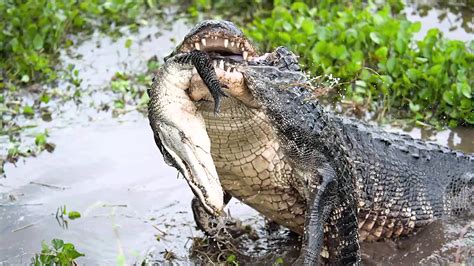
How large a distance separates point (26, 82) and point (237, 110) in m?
3.38

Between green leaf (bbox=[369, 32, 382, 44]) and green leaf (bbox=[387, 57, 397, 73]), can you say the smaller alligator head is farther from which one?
green leaf (bbox=[369, 32, 382, 44])

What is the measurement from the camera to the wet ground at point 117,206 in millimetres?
4641

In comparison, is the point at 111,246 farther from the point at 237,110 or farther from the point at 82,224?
the point at 237,110

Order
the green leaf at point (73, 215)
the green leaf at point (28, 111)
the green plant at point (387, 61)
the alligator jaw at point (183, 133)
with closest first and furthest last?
the alligator jaw at point (183, 133), the green leaf at point (73, 215), the green plant at point (387, 61), the green leaf at point (28, 111)

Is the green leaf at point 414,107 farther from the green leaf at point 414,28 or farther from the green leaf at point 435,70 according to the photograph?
the green leaf at point 414,28

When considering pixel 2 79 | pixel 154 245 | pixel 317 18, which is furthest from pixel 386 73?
pixel 2 79

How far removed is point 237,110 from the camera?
403 centimetres

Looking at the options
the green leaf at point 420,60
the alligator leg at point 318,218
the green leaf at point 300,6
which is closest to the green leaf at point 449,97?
the green leaf at point 420,60

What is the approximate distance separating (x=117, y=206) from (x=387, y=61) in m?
2.43

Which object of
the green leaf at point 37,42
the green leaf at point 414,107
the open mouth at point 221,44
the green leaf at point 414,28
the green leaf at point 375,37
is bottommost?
the green leaf at point 37,42

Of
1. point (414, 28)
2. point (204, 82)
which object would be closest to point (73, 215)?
point (204, 82)

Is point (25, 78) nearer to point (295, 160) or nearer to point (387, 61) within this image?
point (387, 61)

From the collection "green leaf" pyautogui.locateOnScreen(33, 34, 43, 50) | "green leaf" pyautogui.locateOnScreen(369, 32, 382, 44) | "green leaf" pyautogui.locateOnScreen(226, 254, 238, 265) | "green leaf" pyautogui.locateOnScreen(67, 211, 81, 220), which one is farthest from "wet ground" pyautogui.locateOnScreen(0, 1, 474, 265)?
"green leaf" pyautogui.locateOnScreen(369, 32, 382, 44)

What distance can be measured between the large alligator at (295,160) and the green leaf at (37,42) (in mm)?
3067
